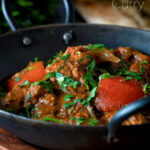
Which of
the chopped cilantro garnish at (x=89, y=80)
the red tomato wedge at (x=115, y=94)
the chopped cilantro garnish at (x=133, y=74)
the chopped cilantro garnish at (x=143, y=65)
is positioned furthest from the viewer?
the chopped cilantro garnish at (x=143, y=65)

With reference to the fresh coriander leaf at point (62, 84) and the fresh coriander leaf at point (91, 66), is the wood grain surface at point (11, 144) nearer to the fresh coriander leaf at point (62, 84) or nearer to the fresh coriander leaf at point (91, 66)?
the fresh coriander leaf at point (62, 84)

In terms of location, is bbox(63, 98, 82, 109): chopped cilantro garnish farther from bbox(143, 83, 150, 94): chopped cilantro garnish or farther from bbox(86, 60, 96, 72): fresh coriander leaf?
bbox(143, 83, 150, 94): chopped cilantro garnish

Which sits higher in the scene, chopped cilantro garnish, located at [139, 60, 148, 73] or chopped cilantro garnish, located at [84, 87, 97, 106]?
chopped cilantro garnish, located at [139, 60, 148, 73]

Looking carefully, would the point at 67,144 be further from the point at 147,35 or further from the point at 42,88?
the point at 147,35

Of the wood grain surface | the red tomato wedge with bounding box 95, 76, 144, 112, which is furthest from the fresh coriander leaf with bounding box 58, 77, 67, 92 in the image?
the wood grain surface

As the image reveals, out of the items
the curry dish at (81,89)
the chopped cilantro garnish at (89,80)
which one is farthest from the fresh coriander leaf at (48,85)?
the chopped cilantro garnish at (89,80)

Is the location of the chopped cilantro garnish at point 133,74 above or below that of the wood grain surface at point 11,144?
above

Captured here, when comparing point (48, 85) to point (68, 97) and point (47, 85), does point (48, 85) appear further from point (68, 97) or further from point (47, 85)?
point (68, 97)

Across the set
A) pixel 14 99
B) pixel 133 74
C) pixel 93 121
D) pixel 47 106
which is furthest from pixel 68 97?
pixel 133 74

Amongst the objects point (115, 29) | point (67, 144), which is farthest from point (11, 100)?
point (115, 29)
